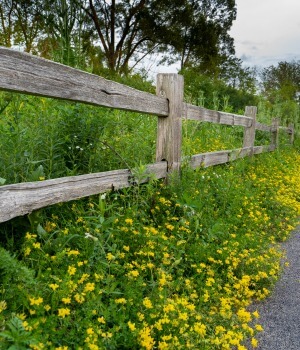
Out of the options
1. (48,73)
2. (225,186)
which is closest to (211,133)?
(225,186)

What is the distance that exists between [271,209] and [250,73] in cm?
2536

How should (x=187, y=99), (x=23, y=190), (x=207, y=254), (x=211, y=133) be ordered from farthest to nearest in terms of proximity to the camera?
(x=187, y=99) < (x=211, y=133) < (x=207, y=254) < (x=23, y=190)

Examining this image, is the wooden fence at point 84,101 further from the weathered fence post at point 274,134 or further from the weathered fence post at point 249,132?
the weathered fence post at point 274,134

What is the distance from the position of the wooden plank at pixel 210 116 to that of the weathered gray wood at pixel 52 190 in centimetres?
157

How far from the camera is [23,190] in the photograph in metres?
2.84

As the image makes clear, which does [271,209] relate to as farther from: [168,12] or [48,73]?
[168,12]

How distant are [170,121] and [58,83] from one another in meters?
2.01

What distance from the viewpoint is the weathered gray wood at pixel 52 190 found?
8.94 ft

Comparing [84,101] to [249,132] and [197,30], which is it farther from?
[197,30]

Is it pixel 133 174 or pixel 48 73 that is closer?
pixel 48 73

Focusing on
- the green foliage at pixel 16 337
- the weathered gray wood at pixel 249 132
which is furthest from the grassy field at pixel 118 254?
the weathered gray wood at pixel 249 132

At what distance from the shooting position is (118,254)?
10.0ft

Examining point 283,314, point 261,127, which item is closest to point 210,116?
point 283,314

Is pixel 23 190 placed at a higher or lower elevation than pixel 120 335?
higher
